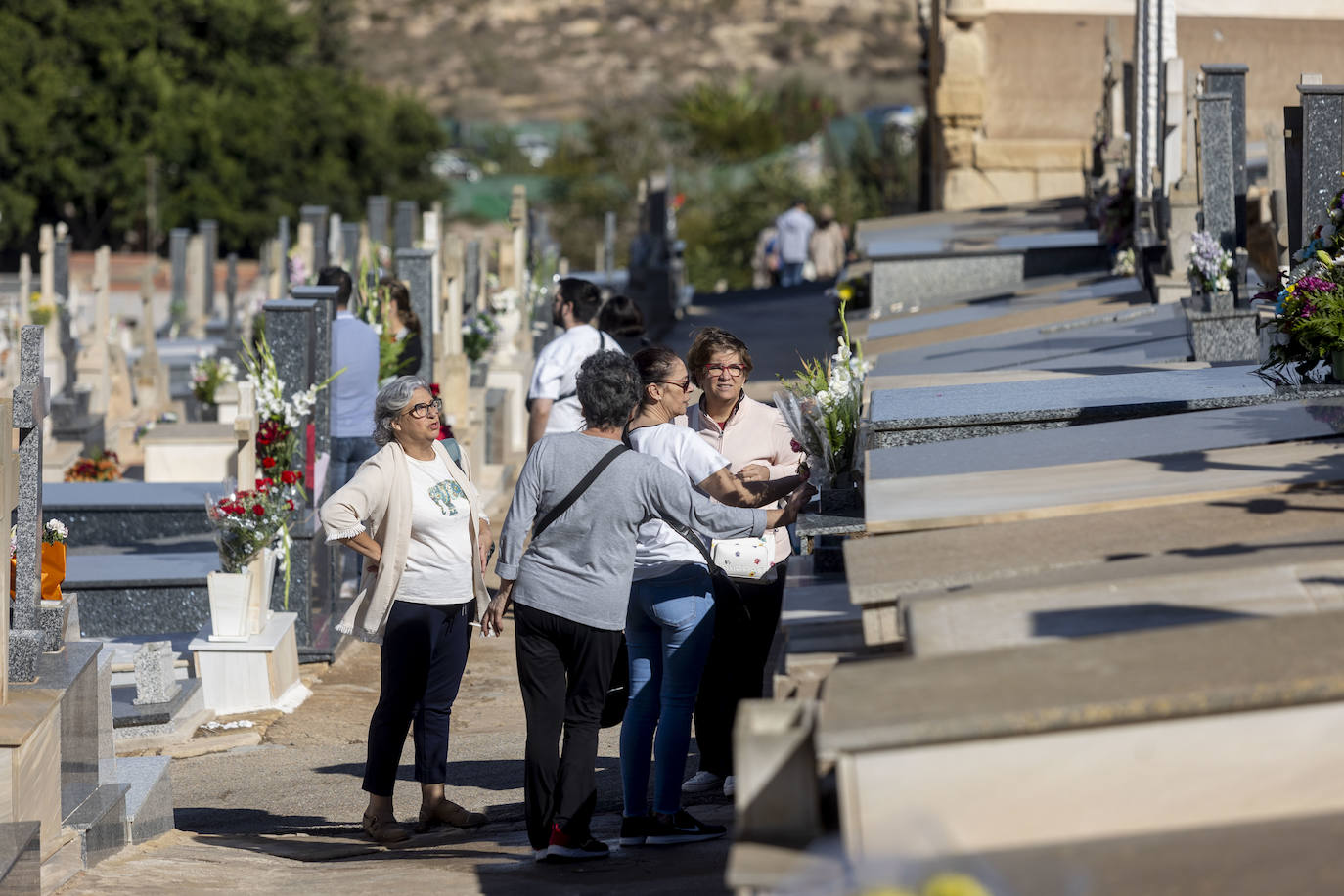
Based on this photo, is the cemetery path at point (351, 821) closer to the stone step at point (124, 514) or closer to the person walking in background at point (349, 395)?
the person walking in background at point (349, 395)

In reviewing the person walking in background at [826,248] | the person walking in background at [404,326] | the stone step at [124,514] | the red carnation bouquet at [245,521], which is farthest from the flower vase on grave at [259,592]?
the person walking in background at [826,248]

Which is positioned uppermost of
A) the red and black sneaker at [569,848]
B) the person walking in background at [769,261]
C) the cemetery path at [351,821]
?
the person walking in background at [769,261]

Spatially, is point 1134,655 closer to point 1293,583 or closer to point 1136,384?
point 1293,583

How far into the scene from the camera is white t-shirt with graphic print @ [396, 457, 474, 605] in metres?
5.75

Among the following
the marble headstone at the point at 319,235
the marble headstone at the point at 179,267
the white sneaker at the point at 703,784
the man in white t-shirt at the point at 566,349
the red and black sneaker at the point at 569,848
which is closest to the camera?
the red and black sneaker at the point at 569,848

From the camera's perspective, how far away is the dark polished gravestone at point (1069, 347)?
25.6 ft

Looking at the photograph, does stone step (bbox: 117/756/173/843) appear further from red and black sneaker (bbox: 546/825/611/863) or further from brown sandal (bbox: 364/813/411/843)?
red and black sneaker (bbox: 546/825/611/863)

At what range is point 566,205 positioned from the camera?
129 feet

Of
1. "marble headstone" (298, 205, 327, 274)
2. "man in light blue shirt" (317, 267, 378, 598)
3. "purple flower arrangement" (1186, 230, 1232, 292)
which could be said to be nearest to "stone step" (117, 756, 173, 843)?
"man in light blue shirt" (317, 267, 378, 598)

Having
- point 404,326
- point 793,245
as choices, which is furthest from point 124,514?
point 793,245

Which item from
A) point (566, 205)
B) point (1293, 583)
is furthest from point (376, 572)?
point (566, 205)

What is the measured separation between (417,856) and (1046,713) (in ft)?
10.4

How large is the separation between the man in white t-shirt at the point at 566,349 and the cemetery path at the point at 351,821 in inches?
53.4

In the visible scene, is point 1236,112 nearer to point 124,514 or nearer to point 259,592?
point 259,592
